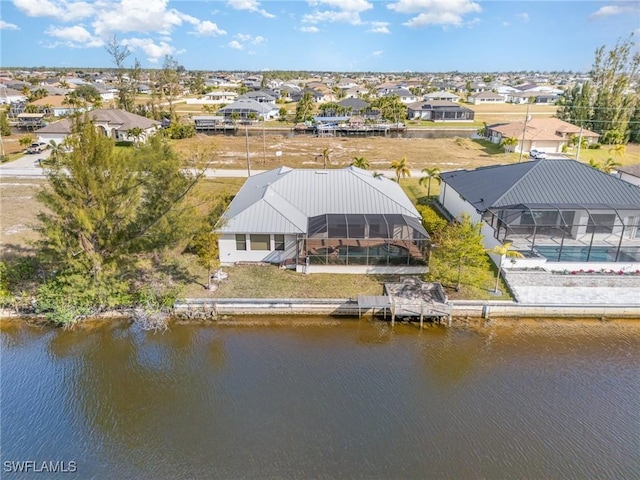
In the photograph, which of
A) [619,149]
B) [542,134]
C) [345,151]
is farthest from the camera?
[345,151]

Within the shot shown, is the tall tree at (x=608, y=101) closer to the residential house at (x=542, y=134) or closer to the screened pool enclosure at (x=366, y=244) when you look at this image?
the residential house at (x=542, y=134)

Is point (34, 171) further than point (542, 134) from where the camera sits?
No

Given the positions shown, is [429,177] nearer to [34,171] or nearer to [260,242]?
[260,242]

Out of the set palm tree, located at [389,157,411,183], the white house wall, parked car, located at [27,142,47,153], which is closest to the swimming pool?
the white house wall

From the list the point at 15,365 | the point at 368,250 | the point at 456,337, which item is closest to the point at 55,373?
the point at 15,365

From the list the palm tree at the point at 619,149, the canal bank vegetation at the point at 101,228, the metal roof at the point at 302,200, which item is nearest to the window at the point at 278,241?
the metal roof at the point at 302,200

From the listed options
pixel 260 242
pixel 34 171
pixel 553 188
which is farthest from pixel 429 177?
pixel 34 171

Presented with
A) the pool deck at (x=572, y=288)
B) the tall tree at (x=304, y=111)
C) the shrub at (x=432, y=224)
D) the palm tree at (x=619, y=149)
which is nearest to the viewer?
the pool deck at (x=572, y=288)
